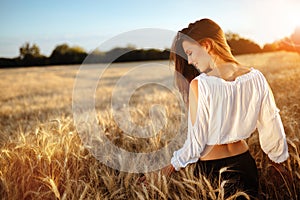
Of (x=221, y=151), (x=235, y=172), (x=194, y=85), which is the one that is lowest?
(x=235, y=172)

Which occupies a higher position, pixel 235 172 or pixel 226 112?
pixel 226 112

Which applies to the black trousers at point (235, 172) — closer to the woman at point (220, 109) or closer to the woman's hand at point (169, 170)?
the woman at point (220, 109)

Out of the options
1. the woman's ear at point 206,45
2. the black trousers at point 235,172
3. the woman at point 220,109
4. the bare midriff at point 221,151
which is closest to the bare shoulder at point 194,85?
the woman at point 220,109

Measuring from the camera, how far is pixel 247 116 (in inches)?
73.6

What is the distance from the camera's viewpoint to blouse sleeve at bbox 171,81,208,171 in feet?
5.80

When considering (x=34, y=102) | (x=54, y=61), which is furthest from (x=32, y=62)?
(x=34, y=102)

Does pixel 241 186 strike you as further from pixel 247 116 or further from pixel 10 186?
pixel 10 186

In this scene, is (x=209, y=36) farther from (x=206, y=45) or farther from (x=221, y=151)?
Answer: (x=221, y=151)

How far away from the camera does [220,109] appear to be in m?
1.78

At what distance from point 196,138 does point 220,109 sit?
0.21 m

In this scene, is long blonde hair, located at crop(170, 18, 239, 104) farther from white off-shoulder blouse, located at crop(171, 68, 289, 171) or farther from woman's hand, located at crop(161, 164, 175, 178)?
woman's hand, located at crop(161, 164, 175, 178)

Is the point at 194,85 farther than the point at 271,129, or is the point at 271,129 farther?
the point at 271,129

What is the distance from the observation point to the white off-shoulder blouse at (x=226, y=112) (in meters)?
1.75

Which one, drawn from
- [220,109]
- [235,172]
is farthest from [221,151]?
[220,109]
